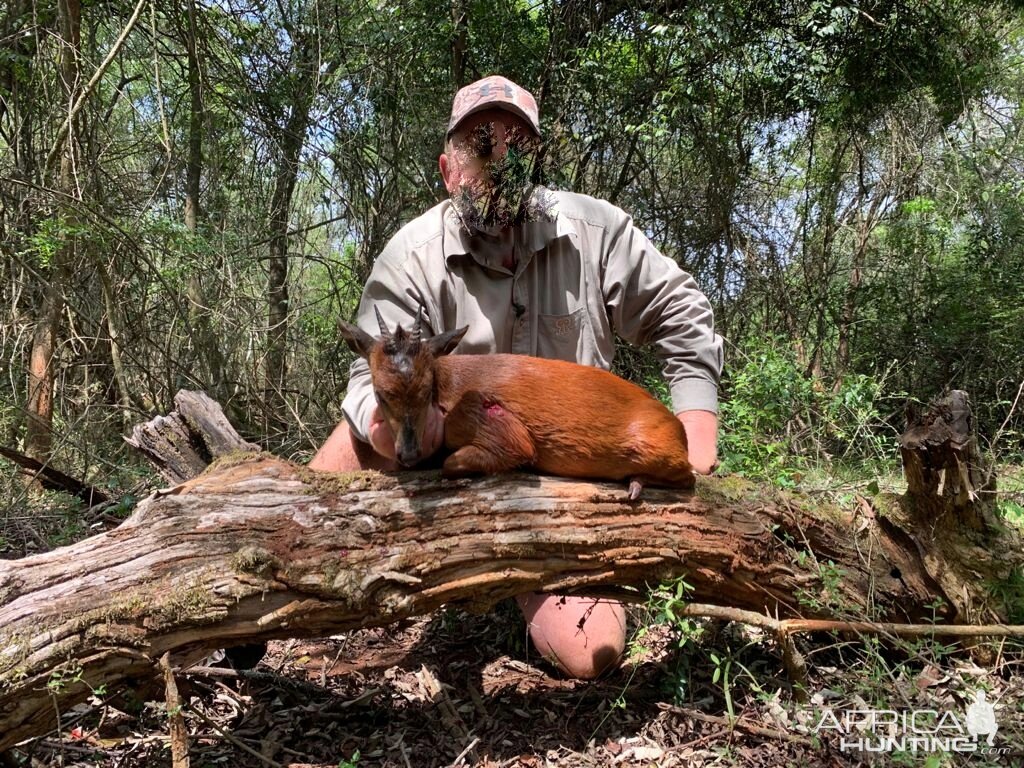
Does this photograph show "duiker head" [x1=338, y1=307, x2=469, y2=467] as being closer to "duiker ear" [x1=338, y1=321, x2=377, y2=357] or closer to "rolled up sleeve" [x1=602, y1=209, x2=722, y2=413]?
"duiker ear" [x1=338, y1=321, x2=377, y2=357]

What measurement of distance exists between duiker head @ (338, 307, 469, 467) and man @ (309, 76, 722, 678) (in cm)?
81

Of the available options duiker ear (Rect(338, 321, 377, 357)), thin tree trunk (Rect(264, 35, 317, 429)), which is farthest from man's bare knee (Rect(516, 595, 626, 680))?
thin tree trunk (Rect(264, 35, 317, 429))

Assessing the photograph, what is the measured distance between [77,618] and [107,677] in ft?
0.91

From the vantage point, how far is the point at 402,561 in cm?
315

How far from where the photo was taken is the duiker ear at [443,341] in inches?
142

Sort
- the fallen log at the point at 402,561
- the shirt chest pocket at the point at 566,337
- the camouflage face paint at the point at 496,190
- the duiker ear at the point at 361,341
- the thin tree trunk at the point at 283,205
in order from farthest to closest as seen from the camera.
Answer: the thin tree trunk at the point at 283,205 < the shirt chest pocket at the point at 566,337 < the camouflage face paint at the point at 496,190 < the duiker ear at the point at 361,341 < the fallen log at the point at 402,561

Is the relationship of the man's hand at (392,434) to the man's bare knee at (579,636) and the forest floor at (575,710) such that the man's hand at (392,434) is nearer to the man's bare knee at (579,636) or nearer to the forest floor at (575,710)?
the forest floor at (575,710)

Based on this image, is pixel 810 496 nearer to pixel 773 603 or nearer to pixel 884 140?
pixel 773 603

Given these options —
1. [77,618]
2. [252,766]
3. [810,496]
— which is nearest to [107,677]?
[77,618]

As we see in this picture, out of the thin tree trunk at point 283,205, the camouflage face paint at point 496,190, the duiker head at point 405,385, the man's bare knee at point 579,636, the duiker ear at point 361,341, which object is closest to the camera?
the duiker head at point 405,385

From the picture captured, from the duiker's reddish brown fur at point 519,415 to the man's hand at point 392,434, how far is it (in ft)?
0.16

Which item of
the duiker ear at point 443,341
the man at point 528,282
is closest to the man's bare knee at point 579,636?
the man at point 528,282

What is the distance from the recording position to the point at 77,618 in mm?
2697

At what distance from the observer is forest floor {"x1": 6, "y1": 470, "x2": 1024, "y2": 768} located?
314cm
